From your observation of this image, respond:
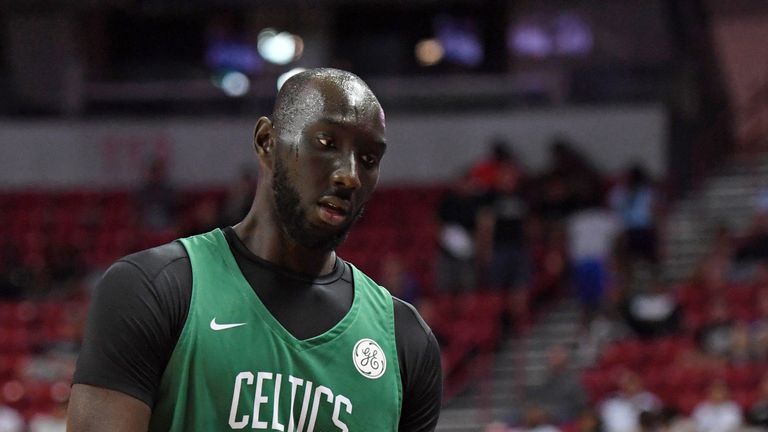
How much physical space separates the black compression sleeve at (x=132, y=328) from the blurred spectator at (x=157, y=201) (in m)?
16.0

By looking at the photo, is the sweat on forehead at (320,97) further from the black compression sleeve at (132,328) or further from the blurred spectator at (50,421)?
the blurred spectator at (50,421)

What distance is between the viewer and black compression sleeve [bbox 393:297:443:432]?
9.70ft

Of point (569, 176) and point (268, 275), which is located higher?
point (268, 275)

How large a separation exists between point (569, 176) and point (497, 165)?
Answer: 1586 millimetres

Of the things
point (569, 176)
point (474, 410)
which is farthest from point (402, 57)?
point (474, 410)

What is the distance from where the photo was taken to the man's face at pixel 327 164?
8.73 ft

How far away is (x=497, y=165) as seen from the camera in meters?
Answer: 15.8

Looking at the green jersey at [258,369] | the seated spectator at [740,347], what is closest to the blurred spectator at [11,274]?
the seated spectator at [740,347]

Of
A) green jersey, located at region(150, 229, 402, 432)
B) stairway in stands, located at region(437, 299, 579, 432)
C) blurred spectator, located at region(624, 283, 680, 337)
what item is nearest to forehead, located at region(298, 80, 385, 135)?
green jersey, located at region(150, 229, 402, 432)

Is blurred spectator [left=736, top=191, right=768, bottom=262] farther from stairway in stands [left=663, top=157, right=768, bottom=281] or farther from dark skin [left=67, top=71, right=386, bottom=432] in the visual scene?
dark skin [left=67, top=71, right=386, bottom=432]

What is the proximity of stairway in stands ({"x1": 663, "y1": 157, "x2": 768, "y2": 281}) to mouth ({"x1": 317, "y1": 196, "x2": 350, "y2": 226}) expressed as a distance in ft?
46.9

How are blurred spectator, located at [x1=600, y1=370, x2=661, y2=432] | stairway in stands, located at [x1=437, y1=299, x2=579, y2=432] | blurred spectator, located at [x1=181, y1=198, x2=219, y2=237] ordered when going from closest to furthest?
blurred spectator, located at [x1=600, y1=370, x2=661, y2=432]
stairway in stands, located at [x1=437, y1=299, x2=579, y2=432]
blurred spectator, located at [x1=181, y1=198, x2=219, y2=237]

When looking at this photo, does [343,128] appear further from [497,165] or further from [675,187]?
[675,187]

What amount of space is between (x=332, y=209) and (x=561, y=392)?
35.6 ft
